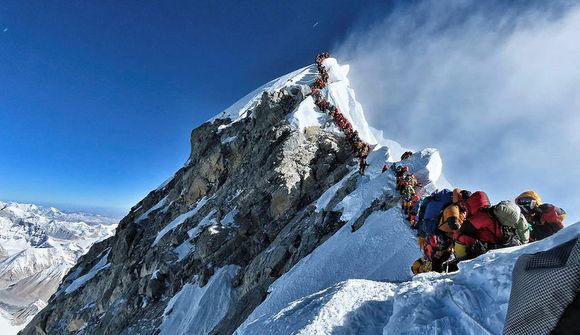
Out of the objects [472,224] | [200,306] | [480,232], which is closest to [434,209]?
[472,224]

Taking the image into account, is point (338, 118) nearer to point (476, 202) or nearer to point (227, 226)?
point (227, 226)

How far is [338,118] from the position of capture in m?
33.5

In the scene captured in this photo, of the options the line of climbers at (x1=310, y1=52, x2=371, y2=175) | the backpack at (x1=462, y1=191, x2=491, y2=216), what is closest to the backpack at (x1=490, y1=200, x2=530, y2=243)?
the backpack at (x1=462, y1=191, x2=491, y2=216)

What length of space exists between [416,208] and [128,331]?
28.3 meters

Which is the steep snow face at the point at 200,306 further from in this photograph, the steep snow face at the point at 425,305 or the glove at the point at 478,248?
the glove at the point at 478,248

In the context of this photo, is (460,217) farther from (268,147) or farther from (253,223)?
(268,147)

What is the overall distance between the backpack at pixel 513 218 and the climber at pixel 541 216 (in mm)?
2373

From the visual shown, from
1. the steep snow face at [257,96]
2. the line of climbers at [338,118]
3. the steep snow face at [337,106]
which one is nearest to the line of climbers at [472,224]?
the line of climbers at [338,118]

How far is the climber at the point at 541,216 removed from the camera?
9.31 meters

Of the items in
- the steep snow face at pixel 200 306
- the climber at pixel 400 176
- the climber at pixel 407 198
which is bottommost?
the steep snow face at pixel 200 306

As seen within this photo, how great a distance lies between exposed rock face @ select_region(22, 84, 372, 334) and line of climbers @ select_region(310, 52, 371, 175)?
119 centimetres

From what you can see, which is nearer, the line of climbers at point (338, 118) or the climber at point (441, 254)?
the climber at point (441, 254)

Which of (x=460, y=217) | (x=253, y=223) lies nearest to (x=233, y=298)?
(x=253, y=223)

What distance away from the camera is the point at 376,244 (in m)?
13.4
